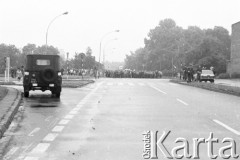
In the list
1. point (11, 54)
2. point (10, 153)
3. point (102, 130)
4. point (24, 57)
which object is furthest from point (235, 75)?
point (10, 153)

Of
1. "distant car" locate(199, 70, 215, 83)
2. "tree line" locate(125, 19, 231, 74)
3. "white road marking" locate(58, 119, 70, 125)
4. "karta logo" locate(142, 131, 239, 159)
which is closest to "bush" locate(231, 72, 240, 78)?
"tree line" locate(125, 19, 231, 74)

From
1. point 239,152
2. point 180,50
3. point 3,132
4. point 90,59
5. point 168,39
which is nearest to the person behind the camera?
point 239,152

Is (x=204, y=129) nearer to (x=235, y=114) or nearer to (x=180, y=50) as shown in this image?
(x=235, y=114)

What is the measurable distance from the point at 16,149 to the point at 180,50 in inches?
4014

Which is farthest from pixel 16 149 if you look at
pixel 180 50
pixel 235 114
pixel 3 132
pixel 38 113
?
pixel 180 50

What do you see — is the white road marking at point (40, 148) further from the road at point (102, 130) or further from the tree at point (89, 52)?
the tree at point (89, 52)

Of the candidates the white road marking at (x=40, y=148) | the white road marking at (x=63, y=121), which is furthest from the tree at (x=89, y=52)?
the white road marking at (x=40, y=148)

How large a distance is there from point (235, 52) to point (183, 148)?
7297 cm

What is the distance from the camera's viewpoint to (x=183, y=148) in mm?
7363

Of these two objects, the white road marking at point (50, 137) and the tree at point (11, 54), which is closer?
the white road marking at point (50, 137)

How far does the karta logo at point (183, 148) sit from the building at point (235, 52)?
68277 millimetres

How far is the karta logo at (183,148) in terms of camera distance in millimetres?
6750

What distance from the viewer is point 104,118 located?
11.7 metres

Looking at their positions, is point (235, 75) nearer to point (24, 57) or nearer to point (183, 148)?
point (24, 57)
